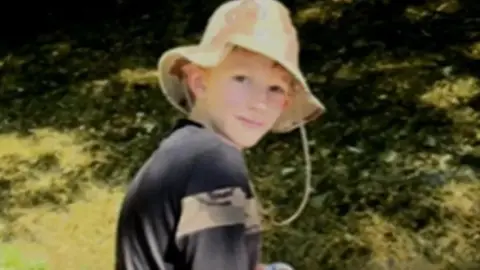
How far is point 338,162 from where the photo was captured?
5.11 meters

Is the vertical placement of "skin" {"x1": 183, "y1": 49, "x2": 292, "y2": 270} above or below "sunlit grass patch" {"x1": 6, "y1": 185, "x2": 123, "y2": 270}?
above

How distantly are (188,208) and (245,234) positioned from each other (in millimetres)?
170

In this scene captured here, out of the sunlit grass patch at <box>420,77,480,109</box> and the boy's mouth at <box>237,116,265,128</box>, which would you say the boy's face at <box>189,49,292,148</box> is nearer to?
the boy's mouth at <box>237,116,265,128</box>

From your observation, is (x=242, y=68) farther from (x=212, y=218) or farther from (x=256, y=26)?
(x=212, y=218)

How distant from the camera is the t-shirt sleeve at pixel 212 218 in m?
2.28

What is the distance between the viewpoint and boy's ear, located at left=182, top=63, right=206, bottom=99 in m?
2.46

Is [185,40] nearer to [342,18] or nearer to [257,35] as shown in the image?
[342,18]

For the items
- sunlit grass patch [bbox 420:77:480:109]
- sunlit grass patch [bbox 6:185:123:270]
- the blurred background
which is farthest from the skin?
sunlit grass patch [bbox 420:77:480:109]

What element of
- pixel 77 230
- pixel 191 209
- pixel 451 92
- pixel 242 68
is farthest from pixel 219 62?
pixel 451 92

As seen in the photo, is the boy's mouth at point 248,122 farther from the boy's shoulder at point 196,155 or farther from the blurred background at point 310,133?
the blurred background at point 310,133

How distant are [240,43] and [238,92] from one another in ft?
0.38

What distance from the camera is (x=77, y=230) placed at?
480 cm

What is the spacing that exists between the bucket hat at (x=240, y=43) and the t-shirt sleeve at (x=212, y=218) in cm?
26

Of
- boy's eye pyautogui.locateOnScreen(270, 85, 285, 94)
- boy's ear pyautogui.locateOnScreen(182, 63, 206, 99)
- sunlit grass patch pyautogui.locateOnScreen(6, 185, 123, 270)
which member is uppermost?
boy's ear pyautogui.locateOnScreen(182, 63, 206, 99)
